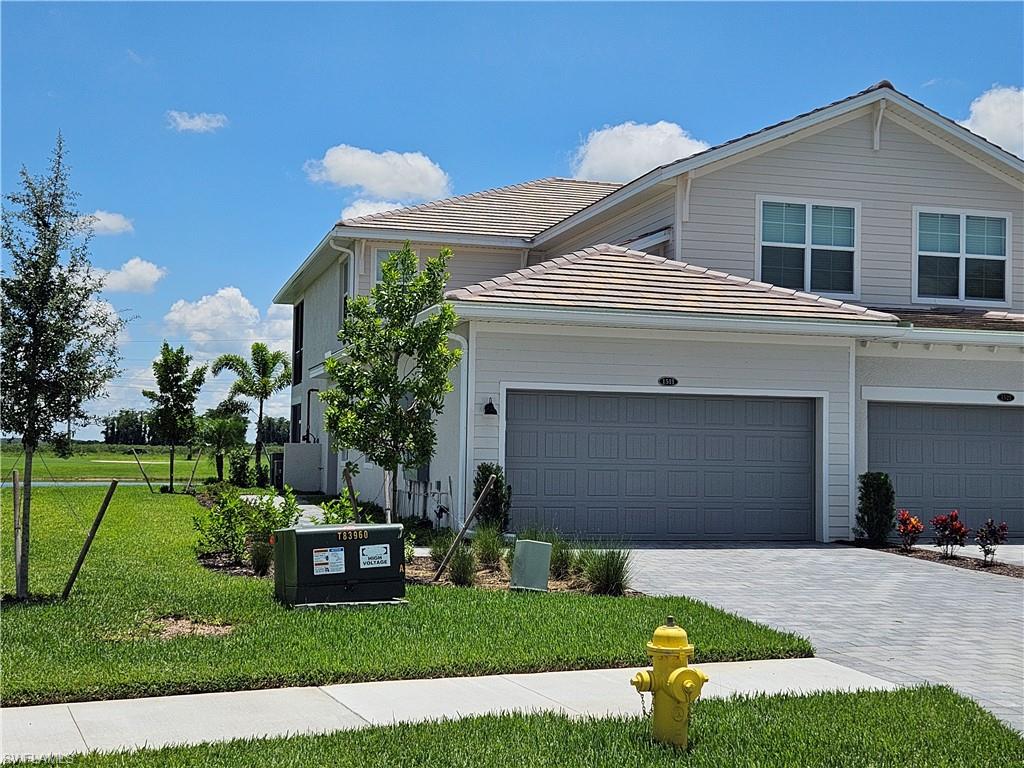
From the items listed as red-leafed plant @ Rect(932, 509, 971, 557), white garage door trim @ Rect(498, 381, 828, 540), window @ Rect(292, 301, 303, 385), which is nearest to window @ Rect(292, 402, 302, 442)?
window @ Rect(292, 301, 303, 385)

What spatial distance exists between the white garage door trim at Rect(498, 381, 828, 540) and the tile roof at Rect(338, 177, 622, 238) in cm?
769

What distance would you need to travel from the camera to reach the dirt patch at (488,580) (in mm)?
12195

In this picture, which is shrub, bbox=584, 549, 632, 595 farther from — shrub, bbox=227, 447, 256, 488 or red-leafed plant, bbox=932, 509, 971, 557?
shrub, bbox=227, 447, 256, 488

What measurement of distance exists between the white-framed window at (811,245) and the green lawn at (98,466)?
12222 millimetres

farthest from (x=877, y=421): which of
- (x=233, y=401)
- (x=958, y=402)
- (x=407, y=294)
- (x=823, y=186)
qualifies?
(x=233, y=401)

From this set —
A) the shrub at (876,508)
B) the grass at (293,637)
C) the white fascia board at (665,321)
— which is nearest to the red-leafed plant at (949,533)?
the shrub at (876,508)

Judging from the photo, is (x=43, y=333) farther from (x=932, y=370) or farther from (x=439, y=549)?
(x=932, y=370)

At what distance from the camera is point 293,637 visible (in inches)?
355

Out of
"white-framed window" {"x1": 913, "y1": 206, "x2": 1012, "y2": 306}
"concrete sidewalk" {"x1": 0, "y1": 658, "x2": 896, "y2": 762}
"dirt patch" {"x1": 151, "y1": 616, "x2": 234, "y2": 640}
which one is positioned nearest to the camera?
"concrete sidewalk" {"x1": 0, "y1": 658, "x2": 896, "y2": 762}

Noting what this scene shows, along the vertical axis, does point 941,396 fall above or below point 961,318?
below

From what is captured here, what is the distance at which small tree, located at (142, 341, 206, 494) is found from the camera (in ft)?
104

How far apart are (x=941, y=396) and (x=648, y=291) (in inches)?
212

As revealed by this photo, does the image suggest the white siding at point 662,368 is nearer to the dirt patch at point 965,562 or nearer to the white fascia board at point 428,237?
the dirt patch at point 965,562

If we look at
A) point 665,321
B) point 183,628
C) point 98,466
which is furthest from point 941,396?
point 98,466
